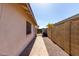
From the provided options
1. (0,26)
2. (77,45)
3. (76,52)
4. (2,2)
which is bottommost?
(76,52)

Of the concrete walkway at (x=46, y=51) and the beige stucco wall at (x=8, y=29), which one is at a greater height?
the beige stucco wall at (x=8, y=29)

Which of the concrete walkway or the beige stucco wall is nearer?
Result: the beige stucco wall

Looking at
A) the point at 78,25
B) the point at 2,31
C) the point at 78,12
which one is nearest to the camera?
the point at 2,31

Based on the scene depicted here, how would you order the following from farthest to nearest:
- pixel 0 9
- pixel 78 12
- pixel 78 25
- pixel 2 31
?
pixel 78 12 → pixel 78 25 → pixel 2 31 → pixel 0 9

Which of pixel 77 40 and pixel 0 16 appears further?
pixel 77 40

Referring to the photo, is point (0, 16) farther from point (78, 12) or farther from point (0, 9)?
point (78, 12)

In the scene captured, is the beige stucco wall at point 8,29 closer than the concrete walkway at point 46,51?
Yes

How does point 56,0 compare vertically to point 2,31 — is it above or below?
above

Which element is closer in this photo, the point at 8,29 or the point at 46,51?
the point at 8,29

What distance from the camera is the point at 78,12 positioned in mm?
10094

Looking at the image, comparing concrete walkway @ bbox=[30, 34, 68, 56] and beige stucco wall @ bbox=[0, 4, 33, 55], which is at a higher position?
Answer: beige stucco wall @ bbox=[0, 4, 33, 55]

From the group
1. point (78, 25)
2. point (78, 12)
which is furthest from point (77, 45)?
point (78, 12)

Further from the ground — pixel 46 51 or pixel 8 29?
pixel 8 29

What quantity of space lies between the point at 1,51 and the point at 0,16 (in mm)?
942
